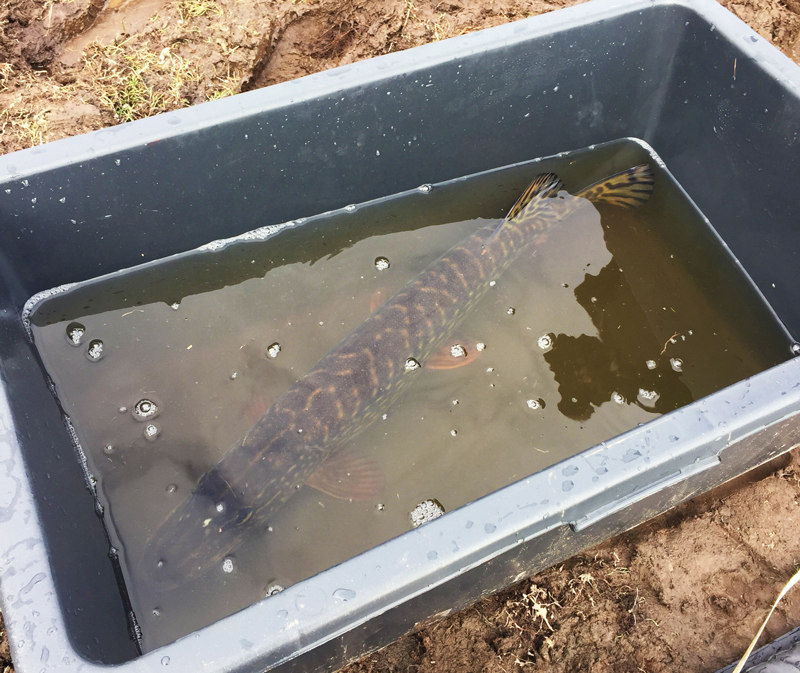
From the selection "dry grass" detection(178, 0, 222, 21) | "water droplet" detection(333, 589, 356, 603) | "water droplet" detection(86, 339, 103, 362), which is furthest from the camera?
"dry grass" detection(178, 0, 222, 21)

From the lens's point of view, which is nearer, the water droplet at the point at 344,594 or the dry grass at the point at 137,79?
the water droplet at the point at 344,594

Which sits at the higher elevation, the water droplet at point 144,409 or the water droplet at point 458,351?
the water droplet at point 458,351

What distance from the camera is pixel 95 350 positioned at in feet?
10.3

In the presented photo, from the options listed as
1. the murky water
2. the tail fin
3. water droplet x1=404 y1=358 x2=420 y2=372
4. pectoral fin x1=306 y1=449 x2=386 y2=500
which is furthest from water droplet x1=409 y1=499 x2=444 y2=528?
the tail fin

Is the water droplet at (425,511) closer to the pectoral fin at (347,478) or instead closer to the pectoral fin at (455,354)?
the pectoral fin at (347,478)

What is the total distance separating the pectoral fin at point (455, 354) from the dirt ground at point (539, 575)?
1.14 meters

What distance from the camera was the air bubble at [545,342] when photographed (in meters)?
3.31

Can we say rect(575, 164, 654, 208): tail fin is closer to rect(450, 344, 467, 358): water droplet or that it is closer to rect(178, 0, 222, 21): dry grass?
rect(450, 344, 467, 358): water droplet

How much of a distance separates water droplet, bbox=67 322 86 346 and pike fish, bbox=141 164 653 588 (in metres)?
1.09

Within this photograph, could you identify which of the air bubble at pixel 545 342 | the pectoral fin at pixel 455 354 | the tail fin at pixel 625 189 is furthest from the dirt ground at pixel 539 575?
the tail fin at pixel 625 189

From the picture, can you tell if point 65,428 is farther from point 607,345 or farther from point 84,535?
point 607,345

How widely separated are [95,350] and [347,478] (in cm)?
150

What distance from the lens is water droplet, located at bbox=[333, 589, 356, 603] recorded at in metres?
1.64

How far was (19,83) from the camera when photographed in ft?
12.8
